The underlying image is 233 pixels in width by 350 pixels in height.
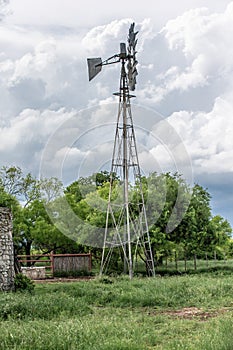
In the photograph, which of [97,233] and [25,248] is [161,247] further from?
[25,248]

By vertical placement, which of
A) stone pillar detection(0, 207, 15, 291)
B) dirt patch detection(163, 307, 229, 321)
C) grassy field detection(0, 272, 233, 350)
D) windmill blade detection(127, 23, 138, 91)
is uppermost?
windmill blade detection(127, 23, 138, 91)

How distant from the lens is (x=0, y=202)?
36844 mm

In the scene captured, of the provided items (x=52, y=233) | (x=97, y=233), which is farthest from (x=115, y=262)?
(x=52, y=233)

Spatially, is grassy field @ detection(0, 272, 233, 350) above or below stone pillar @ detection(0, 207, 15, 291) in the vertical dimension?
below

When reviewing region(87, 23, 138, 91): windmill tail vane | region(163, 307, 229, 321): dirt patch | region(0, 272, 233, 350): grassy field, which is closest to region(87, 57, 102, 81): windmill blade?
region(87, 23, 138, 91): windmill tail vane

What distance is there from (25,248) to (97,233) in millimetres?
7708

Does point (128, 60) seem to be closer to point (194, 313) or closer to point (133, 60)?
point (133, 60)

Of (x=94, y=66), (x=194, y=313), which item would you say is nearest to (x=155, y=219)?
(x=94, y=66)

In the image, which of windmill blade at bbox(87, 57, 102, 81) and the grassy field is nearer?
the grassy field

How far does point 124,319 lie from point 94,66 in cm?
1636

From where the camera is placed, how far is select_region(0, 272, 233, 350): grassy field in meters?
8.94

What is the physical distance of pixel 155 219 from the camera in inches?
1180

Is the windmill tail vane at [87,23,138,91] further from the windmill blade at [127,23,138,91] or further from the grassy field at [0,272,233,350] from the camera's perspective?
the grassy field at [0,272,233,350]

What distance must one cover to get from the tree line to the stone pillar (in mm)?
10533
